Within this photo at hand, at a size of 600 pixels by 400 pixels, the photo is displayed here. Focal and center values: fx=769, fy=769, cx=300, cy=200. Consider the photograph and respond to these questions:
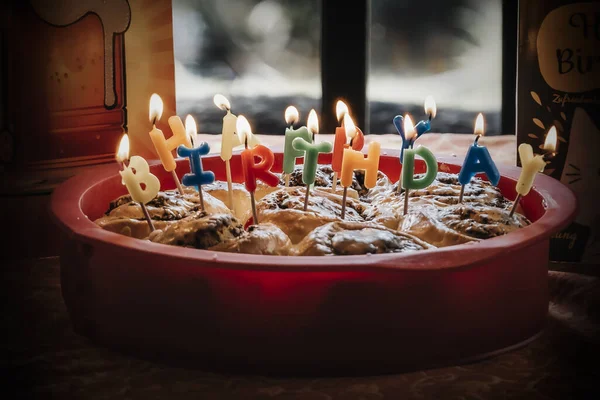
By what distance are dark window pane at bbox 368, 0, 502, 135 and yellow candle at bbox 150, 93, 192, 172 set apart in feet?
10.5

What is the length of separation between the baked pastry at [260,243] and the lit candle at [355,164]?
0.27 metres

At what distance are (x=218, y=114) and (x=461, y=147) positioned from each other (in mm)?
2168

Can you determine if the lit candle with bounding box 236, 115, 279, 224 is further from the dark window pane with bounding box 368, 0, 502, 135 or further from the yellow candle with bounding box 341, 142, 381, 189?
the dark window pane with bounding box 368, 0, 502, 135

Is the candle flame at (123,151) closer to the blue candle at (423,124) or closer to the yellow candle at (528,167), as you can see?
the blue candle at (423,124)

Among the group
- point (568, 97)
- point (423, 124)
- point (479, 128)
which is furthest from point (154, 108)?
point (568, 97)

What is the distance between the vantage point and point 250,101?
5.76 m

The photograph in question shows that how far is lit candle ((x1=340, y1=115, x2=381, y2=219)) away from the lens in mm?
2219

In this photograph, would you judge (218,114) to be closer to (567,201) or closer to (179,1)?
(179,1)

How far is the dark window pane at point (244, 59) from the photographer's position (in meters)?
5.69

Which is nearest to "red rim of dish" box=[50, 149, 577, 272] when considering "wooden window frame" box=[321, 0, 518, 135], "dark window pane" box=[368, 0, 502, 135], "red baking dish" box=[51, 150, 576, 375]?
"red baking dish" box=[51, 150, 576, 375]

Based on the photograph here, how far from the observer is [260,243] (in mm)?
1939

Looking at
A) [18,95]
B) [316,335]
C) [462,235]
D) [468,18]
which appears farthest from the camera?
[468,18]

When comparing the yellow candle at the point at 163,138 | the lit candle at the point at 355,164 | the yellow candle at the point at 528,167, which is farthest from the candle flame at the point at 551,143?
the yellow candle at the point at 163,138

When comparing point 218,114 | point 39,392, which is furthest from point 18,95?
point 218,114
